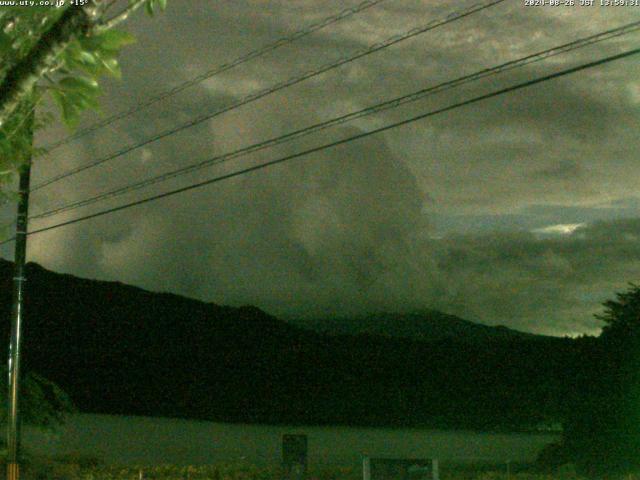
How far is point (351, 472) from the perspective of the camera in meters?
21.1

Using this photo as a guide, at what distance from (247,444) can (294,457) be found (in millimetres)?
22360

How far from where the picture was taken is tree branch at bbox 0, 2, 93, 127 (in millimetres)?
3625

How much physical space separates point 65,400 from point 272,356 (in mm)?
58099

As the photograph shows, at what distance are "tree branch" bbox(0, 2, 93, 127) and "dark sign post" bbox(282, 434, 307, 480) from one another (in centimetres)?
1274

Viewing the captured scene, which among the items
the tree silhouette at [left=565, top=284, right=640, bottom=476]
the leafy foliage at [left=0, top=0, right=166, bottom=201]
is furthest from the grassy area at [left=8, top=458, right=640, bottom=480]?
the leafy foliage at [left=0, top=0, right=166, bottom=201]

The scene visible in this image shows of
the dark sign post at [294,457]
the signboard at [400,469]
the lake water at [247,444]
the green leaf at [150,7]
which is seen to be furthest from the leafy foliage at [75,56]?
the lake water at [247,444]

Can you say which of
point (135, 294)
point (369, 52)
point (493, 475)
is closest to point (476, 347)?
point (493, 475)

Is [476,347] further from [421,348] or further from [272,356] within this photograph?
[272,356]

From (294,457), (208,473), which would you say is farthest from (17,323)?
(294,457)

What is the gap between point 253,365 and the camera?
3078 inches

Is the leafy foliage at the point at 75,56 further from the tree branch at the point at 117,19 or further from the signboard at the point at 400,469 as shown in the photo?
the signboard at the point at 400,469

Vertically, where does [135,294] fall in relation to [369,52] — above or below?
above

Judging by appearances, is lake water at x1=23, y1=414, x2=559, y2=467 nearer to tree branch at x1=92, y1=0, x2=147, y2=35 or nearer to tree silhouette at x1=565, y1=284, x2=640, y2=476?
tree silhouette at x1=565, y1=284, x2=640, y2=476

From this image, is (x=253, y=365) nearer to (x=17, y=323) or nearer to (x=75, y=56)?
(x=17, y=323)
